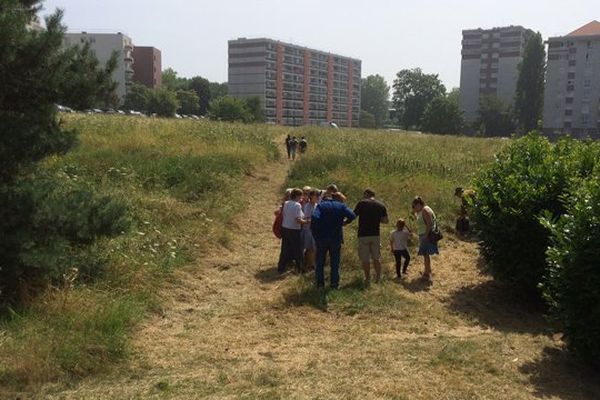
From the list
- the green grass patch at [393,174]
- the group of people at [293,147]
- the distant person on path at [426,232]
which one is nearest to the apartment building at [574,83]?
the green grass patch at [393,174]

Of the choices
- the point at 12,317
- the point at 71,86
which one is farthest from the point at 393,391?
the point at 71,86

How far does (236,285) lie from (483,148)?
23070 mm

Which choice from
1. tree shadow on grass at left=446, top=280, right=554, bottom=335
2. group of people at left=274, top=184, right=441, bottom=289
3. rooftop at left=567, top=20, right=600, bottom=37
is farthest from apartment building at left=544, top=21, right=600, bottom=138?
group of people at left=274, top=184, right=441, bottom=289

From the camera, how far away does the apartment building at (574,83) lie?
8006cm

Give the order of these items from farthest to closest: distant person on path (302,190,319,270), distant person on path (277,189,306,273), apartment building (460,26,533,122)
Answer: apartment building (460,26,533,122), distant person on path (302,190,319,270), distant person on path (277,189,306,273)

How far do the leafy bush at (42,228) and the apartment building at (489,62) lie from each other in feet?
349

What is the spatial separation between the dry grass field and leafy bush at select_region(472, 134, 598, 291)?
0.72 m

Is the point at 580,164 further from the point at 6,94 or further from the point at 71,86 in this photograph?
the point at 6,94

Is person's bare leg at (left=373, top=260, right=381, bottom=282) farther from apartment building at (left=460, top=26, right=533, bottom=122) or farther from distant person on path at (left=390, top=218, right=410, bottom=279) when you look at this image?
apartment building at (left=460, top=26, right=533, bottom=122)

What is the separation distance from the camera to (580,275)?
20.4 feet

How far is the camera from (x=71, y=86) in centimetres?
656

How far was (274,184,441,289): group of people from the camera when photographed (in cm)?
846

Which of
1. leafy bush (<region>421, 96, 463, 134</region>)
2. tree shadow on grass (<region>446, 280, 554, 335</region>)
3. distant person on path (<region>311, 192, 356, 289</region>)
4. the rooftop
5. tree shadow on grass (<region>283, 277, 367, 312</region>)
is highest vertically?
the rooftop

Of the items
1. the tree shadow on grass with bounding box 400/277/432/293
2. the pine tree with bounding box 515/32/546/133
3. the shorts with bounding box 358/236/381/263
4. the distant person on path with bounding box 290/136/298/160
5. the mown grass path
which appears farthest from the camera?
the pine tree with bounding box 515/32/546/133
